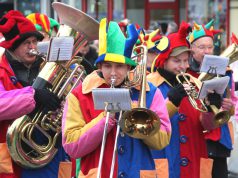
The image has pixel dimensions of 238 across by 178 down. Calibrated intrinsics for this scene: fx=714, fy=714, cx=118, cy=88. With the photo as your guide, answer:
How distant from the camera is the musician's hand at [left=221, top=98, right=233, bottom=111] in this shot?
5863mm

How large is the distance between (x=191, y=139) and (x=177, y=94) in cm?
53

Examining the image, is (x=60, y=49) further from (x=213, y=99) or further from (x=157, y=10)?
(x=157, y=10)

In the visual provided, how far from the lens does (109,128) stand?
14.1 ft

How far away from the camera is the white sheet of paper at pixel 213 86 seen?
17.0 feet

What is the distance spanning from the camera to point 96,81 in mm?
4520

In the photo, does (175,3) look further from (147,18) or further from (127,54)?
(127,54)

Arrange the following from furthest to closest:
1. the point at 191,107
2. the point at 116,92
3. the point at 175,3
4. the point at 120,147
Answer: the point at 175,3, the point at 191,107, the point at 120,147, the point at 116,92

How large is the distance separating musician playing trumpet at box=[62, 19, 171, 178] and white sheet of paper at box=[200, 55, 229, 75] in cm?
118

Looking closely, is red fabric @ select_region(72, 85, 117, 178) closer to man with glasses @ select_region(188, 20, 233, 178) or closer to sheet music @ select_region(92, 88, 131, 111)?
sheet music @ select_region(92, 88, 131, 111)

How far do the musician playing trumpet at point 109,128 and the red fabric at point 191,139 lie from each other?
1255mm

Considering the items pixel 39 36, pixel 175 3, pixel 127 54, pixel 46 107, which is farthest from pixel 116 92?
pixel 175 3

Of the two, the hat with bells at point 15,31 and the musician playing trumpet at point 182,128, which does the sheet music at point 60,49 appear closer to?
the hat with bells at point 15,31

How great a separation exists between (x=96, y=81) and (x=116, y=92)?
502mm

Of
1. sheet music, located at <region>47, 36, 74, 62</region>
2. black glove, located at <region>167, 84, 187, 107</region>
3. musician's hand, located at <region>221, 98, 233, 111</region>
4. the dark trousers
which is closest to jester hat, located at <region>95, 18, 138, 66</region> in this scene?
sheet music, located at <region>47, 36, 74, 62</region>
